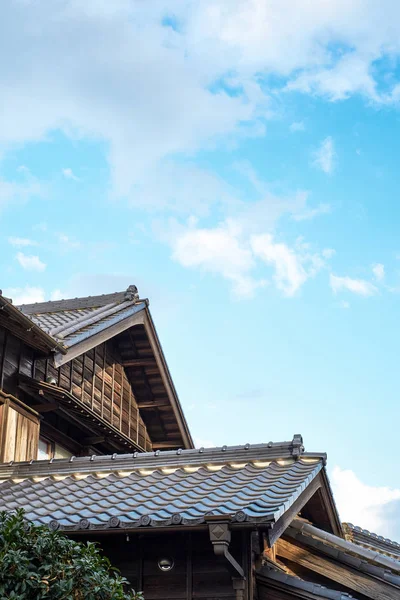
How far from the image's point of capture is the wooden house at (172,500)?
29.2 feet

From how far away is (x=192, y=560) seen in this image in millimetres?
9281

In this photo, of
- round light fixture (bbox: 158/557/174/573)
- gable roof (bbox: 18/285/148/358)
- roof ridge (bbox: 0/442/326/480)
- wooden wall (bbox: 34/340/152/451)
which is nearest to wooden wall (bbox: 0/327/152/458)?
wooden wall (bbox: 34/340/152/451)

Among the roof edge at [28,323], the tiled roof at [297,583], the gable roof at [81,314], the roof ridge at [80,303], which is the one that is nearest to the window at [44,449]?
the gable roof at [81,314]

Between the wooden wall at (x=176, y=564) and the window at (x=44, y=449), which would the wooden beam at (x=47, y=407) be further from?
the wooden wall at (x=176, y=564)

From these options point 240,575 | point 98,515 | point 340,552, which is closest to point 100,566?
point 98,515

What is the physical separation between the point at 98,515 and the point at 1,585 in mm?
2362

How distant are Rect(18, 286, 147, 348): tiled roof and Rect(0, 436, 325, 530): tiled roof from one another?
3666 mm

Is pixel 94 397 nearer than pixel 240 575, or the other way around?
pixel 240 575

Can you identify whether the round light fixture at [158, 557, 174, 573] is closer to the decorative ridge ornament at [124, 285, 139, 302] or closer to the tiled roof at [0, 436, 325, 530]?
the tiled roof at [0, 436, 325, 530]

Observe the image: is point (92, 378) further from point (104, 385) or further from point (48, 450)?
point (48, 450)

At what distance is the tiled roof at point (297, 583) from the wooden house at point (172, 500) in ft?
0.04

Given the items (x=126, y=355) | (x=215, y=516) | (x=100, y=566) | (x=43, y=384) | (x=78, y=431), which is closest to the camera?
(x=100, y=566)

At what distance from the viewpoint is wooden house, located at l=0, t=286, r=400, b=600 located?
8.89 m

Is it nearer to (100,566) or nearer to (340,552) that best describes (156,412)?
(340,552)
